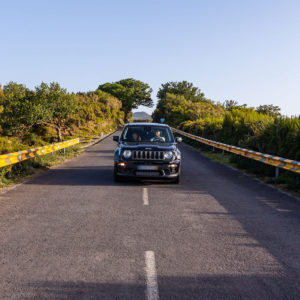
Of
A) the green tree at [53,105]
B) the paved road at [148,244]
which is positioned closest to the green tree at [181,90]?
the green tree at [53,105]

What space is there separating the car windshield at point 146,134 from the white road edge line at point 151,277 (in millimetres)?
6970

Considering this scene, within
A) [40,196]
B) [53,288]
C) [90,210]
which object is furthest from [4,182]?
[53,288]

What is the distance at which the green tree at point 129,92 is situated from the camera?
4435 inches

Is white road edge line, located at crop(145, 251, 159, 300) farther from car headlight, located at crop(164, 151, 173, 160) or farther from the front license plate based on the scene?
car headlight, located at crop(164, 151, 173, 160)

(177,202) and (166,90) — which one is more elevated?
(166,90)

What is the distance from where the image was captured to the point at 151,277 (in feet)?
12.7

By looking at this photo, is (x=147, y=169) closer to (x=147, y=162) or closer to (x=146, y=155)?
(x=147, y=162)

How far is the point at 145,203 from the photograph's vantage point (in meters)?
7.79

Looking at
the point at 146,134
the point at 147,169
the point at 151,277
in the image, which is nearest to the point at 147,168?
the point at 147,169

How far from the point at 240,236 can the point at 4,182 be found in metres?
7.52

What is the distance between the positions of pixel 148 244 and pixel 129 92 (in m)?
109

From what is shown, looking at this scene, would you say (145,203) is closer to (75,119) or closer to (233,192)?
(233,192)

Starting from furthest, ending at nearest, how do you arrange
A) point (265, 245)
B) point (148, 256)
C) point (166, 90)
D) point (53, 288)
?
point (166, 90), point (265, 245), point (148, 256), point (53, 288)

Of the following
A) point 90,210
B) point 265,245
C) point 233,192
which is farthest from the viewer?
point 233,192
